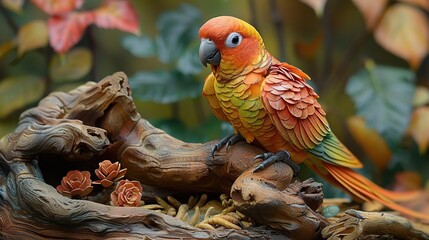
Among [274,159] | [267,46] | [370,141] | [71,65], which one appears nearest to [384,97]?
[370,141]

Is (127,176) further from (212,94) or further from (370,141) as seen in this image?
(370,141)

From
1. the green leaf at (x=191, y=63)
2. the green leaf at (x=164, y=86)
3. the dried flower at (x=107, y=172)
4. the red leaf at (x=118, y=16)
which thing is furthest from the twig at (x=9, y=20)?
the dried flower at (x=107, y=172)

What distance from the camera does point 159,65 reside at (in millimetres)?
1948

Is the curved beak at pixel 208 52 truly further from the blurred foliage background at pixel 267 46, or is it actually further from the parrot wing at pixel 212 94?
the blurred foliage background at pixel 267 46

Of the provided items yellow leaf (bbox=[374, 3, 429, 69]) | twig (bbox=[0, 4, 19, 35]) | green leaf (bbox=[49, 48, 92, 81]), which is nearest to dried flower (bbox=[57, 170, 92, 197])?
green leaf (bbox=[49, 48, 92, 81])

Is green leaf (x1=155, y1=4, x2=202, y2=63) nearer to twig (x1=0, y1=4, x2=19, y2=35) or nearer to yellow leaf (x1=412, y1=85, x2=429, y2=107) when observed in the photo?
twig (x1=0, y1=4, x2=19, y2=35)

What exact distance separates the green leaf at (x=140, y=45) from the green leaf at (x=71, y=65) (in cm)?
15

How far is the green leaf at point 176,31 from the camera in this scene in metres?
1.79

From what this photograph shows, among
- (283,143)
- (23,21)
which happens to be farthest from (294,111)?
(23,21)

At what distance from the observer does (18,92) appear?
71.8 inches

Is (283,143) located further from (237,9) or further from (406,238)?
(237,9)

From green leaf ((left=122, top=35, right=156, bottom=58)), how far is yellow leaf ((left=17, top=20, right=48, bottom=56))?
240mm

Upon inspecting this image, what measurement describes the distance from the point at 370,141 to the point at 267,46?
0.43 m

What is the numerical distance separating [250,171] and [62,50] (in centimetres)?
90
